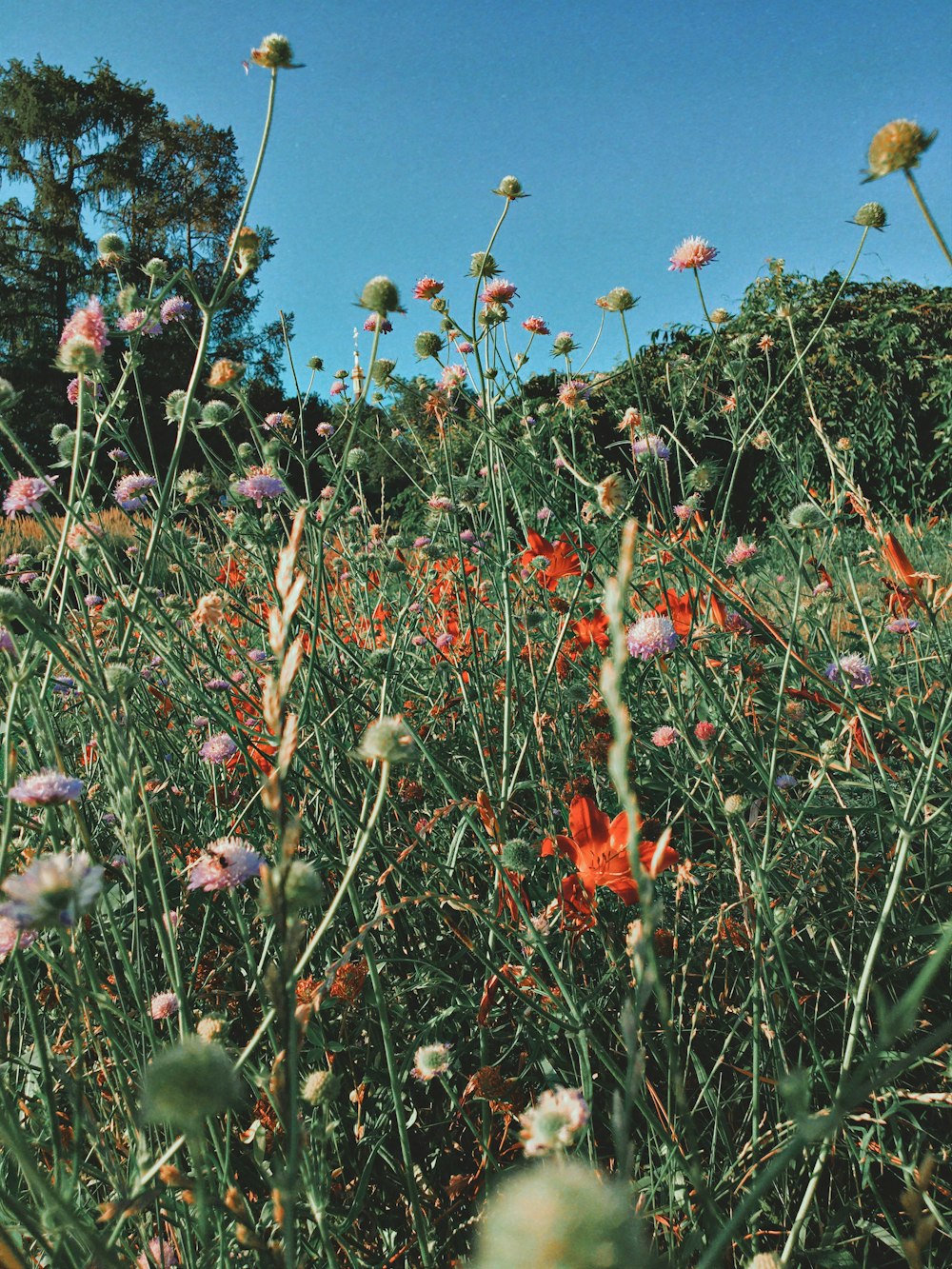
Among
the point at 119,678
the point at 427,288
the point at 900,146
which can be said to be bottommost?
the point at 119,678

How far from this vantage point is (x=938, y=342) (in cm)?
564

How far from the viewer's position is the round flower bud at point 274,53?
1.01 m

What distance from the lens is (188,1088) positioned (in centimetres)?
35

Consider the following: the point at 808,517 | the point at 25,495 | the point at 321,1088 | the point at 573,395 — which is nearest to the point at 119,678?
the point at 321,1088

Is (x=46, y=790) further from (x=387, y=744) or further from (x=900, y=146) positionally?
(x=900, y=146)

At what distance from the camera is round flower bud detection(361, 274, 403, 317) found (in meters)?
0.98

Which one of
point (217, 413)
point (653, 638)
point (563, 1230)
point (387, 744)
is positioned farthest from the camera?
point (217, 413)

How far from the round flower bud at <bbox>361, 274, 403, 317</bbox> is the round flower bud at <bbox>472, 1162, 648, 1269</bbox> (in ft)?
2.98

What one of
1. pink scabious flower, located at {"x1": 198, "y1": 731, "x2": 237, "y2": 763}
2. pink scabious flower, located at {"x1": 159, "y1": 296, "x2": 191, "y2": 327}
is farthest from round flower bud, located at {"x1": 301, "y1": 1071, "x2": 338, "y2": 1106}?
pink scabious flower, located at {"x1": 159, "y1": 296, "x2": 191, "y2": 327}

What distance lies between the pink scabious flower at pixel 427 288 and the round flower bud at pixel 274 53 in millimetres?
692

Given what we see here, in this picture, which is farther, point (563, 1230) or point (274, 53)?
point (274, 53)

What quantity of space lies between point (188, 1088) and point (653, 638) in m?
0.82

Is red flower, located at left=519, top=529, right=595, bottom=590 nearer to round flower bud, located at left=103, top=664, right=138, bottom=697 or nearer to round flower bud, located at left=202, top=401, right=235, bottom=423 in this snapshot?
round flower bud, located at left=202, top=401, right=235, bottom=423

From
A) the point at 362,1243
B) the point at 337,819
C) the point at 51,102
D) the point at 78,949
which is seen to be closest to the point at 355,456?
the point at 337,819
